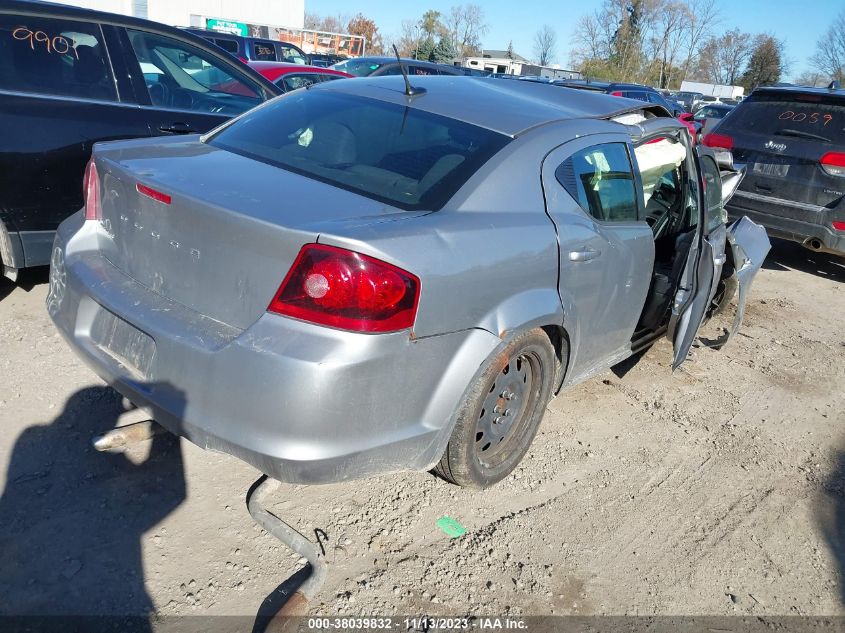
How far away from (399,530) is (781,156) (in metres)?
5.88

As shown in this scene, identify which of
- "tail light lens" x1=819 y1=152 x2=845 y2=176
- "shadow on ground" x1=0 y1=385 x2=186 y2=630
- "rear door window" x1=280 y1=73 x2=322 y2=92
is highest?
"rear door window" x1=280 y1=73 x2=322 y2=92

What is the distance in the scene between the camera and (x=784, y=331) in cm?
564

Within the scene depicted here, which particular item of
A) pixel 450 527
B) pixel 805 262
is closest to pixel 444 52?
pixel 805 262

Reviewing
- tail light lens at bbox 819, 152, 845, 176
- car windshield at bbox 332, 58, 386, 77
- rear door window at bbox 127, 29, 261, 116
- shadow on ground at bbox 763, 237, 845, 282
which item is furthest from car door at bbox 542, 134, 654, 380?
car windshield at bbox 332, 58, 386, 77

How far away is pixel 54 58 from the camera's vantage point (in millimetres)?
4184

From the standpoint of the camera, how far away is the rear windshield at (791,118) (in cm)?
661

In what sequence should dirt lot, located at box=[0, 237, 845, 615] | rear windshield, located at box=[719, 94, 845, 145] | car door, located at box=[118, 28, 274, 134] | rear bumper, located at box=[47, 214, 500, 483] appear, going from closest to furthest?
1. rear bumper, located at box=[47, 214, 500, 483]
2. dirt lot, located at box=[0, 237, 845, 615]
3. car door, located at box=[118, 28, 274, 134]
4. rear windshield, located at box=[719, 94, 845, 145]

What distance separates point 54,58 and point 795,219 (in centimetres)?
628

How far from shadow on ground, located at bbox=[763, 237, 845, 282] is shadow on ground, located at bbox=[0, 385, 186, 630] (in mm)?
6804

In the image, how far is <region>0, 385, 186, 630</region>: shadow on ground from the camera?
2.29 m

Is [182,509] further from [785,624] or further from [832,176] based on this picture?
[832,176]

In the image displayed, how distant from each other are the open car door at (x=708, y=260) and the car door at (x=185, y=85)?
3.08m

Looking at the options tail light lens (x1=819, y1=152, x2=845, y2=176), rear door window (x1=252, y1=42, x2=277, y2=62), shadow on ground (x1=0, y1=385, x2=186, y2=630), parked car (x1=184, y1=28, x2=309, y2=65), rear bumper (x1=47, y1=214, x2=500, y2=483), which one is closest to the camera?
rear bumper (x1=47, y1=214, x2=500, y2=483)

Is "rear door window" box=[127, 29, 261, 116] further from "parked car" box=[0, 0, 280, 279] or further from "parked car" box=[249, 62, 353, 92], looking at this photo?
"parked car" box=[249, 62, 353, 92]
